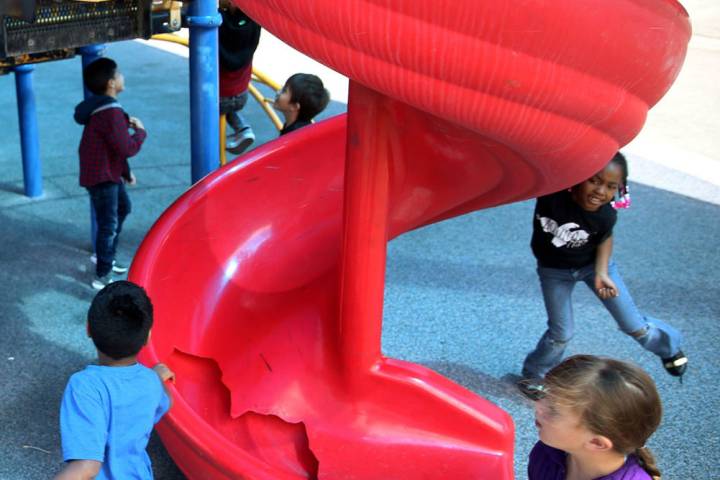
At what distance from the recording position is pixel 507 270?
4.20 meters

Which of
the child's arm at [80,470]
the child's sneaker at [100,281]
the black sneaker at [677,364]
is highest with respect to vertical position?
the child's arm at [80,470]

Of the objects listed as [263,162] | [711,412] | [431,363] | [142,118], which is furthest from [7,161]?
[711,412]

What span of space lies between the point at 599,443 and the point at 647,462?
0.10 metres

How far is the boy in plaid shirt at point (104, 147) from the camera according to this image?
361cm

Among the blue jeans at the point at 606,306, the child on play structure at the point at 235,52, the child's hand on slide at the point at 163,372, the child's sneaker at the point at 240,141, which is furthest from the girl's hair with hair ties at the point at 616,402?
the child's sneaker at the point at 240,141

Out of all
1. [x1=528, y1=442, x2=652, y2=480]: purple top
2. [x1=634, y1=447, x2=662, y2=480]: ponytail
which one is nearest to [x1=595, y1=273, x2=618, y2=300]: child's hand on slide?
[x1=528, y1=442, x2=652, y2=480]: purple top

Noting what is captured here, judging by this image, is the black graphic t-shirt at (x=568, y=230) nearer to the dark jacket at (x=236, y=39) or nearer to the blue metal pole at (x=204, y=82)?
the blue metal pole at (x=204, y=82)

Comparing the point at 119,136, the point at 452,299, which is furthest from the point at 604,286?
the point at 119,136

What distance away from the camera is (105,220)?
3.75m

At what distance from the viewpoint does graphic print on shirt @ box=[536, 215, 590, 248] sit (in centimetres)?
300

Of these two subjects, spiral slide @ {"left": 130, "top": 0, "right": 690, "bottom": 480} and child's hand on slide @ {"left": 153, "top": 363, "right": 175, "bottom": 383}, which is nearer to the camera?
spiral slide @ {"left": 130, "top": 0, "right": 690, "bottom": 480}

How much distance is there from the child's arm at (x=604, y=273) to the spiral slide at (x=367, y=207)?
40 centimetres

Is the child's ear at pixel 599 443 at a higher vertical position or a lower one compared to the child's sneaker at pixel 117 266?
higher

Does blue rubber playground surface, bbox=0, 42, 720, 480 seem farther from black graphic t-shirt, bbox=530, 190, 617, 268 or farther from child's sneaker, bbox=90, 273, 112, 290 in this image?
black graphic t-shirt, bbox=530, 190, 617, 268
